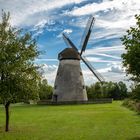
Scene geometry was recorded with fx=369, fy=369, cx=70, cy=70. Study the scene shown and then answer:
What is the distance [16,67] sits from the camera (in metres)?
26.9

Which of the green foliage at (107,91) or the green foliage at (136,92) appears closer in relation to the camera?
the green foliage at (136,92)

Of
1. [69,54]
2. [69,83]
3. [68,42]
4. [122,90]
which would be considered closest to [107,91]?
[122,90]

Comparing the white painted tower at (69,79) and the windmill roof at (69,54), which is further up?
the windmill roof at (69,54)

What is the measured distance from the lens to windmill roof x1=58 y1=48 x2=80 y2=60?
275 ft

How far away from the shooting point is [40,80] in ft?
96.9

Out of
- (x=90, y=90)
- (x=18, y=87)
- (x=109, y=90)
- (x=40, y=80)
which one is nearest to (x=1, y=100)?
(x=18, y=87)

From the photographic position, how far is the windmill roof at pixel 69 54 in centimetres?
8375

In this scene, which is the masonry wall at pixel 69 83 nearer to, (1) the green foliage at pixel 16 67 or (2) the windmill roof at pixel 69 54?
(2) the windmill roof at pixel 69 54

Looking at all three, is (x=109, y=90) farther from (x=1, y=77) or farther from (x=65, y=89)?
(x=1, y=77)

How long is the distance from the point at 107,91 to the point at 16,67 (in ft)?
336

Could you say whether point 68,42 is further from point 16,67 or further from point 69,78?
point 16,67

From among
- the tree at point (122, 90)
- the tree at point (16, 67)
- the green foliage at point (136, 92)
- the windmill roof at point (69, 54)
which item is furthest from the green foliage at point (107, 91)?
the green foliage at point (136, 92)

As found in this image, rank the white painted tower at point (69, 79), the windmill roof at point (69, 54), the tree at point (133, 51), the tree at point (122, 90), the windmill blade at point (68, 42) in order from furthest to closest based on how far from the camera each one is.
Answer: the tree at point (122, 90)
the windmill blade at point (68, 42)
the windmill roof at point (69, 54)
the white painted tower at point (69, 79)
the tree at point (133, 51)

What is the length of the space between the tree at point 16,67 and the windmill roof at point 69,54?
179 ft
